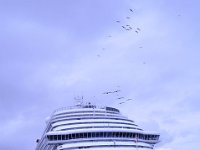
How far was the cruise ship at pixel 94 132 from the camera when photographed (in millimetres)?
61719

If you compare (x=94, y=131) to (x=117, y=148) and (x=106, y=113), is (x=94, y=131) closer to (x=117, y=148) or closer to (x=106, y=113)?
(x=117, y=148)

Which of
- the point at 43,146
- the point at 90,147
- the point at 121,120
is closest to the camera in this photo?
the point at 90,147

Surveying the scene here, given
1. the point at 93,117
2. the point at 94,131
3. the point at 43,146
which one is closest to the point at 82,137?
the point at 94,131

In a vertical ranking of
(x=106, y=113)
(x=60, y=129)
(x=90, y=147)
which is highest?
(x=106, y=113)

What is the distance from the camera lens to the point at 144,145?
66.4 metres

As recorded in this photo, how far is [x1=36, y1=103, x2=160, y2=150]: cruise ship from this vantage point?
202 feet

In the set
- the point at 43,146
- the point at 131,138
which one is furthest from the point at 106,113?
the point at 43,146

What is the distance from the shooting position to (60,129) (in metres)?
66.2

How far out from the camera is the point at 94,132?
62.4 m

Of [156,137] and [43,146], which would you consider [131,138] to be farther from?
[43,146]

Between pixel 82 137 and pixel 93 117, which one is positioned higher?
pixel 93 117

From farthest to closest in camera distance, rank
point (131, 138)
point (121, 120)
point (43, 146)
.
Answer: point (43, 146)
point (121, 120)
point (131, 138)

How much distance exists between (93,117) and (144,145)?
931 cm

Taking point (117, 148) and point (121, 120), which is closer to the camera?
point (117, 148)
